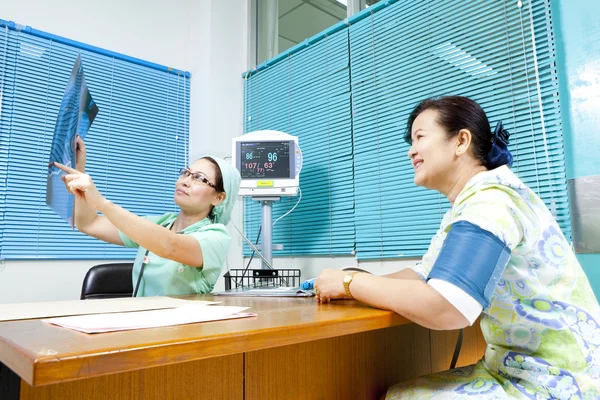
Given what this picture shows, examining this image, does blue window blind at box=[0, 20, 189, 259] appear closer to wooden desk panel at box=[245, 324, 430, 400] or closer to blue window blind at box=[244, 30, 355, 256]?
blue window blind at box=[244, 30, 355, 256]

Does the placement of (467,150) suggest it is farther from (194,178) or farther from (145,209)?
(145,209)

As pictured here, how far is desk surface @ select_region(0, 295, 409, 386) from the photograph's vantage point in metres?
0.48

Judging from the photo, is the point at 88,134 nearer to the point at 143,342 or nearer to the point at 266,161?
the point at 266,161

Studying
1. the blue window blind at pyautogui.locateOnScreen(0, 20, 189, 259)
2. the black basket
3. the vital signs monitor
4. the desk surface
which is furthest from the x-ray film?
the blue window blind at pyautogui.locateOnScreen(0, 20, 189, 259)

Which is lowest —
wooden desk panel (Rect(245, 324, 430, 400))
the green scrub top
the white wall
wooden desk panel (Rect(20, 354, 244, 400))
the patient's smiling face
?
wooden desk panel (Rect(245, 324, 430, 400))

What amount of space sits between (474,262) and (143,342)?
23.9 inches

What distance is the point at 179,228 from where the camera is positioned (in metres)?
1.77

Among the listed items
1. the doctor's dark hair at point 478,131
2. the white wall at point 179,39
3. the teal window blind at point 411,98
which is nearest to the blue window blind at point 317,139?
the teal window blind at point 411,98

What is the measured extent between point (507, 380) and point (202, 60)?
3034 millimetres

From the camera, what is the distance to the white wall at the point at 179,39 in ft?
9.00

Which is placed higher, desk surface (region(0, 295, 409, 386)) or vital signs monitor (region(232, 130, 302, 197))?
vital signs monitor (region(232, 130, 302, 197))

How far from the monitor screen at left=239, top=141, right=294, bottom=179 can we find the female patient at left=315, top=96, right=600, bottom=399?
1.53m

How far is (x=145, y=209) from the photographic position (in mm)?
3041

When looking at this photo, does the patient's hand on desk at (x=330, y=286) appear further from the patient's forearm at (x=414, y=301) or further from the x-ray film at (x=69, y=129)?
the x-ray film at (x=69, y=129)
